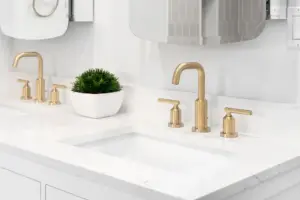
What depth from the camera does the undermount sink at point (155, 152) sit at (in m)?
1.38

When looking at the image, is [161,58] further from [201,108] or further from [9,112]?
[9,112]

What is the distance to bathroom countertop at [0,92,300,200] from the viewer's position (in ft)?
3.51

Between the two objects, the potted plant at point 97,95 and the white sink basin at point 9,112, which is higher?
the potted plant at point 97,95

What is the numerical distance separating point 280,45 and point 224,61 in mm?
195

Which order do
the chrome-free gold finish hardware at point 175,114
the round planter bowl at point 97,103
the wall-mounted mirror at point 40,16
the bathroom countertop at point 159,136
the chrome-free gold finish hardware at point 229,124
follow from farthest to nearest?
the wall-mounted mirror at point 40,16 → the round planter bowl at point 97,103 → the chrome-free gold finish hardware at point 175,114 → the chrome-free gold finish hardware at point 229,124 → the bathroom countertop at point 159,136

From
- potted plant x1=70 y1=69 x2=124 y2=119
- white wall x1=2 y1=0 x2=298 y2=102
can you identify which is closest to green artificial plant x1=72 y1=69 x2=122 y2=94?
potted plant x1=70 y1=69 x2=124 y2=119

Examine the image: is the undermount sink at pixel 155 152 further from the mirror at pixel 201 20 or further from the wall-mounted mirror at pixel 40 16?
the wall-mounted mirror at pixel 40 16

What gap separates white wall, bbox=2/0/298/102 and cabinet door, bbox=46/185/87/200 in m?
0.62

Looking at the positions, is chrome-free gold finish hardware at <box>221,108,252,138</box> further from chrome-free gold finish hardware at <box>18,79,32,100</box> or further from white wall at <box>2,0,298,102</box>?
chrome-free gold finish hardware at <box>18,79,32,100</box>

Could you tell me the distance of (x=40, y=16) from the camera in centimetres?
210

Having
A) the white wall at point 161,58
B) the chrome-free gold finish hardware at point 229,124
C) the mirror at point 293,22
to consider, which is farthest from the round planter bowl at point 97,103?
the mirror at point 293,22

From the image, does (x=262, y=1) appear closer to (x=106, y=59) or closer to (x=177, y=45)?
(x=177, y=45)

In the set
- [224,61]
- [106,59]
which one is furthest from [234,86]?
[106,59]

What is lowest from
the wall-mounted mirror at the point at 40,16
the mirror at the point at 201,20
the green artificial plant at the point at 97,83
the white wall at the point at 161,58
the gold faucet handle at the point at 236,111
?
the gold faucet handle at the point at 236,111
